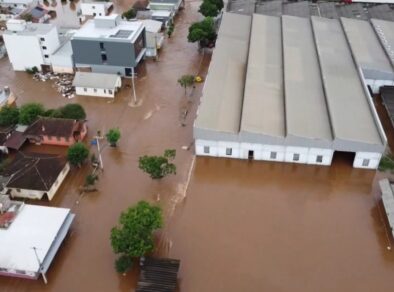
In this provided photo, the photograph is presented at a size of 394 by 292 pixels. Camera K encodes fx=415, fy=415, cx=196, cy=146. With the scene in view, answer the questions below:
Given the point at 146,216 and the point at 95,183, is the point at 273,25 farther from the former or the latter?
the point at 146,216

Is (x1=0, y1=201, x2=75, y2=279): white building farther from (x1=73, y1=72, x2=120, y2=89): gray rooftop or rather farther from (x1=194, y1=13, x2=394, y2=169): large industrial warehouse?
(x1=73, y1=72, x2=120, y2=89): gray rooftop

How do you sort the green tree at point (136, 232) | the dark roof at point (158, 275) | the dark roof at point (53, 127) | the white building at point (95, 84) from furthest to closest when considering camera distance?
the white building at point (95, 84) → the dark roof at point (53, 127) → the green tree at point (136, 232) → the dark roof at point (158, 275)

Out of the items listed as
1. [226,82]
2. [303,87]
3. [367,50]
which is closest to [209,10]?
[226,82]

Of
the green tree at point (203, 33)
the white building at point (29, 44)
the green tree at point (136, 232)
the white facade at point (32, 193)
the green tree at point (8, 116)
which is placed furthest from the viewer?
the green tree at point (203, 33)

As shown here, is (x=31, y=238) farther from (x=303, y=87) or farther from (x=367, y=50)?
(x=367, y=50)

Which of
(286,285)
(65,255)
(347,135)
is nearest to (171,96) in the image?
(347,135)

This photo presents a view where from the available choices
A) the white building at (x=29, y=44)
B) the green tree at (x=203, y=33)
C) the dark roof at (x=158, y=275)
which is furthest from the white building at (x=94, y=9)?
the dark roof at (x=158, y=275)

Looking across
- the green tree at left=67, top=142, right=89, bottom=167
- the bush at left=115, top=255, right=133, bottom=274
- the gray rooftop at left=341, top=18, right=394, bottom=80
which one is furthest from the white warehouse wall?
the gray rooftop at left=341, top=18, right=394, bottom=80

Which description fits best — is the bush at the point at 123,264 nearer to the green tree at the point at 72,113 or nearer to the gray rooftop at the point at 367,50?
the green tree at the point at 72,113
